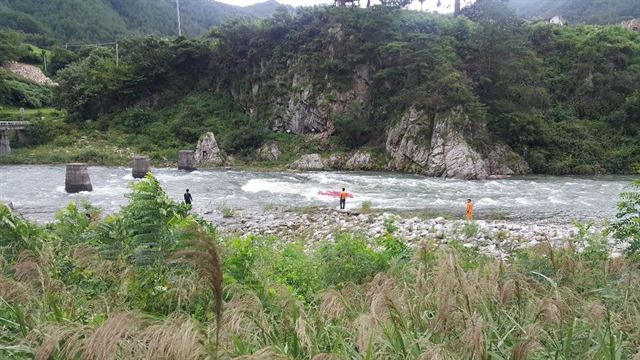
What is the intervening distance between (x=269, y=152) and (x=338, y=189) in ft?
57.5

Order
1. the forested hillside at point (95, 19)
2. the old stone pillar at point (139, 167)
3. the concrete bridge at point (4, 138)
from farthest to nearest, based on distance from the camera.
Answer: the forested hillside at point (95, 19) → the concrete bridge at point (4, 138) → the old stone pillar at point (139, 167)

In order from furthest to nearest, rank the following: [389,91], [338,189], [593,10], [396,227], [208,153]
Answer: [593,10], [389,91], [208,153], [338,189], [396,227]

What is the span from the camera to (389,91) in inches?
1700

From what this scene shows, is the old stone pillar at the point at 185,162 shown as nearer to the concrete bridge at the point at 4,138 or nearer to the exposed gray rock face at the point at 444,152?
the exposed gray rock face at the point at 444,152

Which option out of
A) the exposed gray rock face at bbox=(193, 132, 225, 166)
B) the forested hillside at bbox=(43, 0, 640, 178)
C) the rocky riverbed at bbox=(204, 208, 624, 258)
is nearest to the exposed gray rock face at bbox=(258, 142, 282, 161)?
the forested hillside at bbox=(43, 0, 640, 178)

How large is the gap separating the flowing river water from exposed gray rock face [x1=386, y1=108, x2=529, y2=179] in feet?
7.41

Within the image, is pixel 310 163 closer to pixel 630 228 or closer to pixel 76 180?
pixel 76 180

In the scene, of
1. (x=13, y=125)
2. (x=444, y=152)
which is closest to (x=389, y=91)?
(x=444, y=152)

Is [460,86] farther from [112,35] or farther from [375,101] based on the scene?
[112,35]

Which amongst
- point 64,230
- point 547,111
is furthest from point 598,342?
point 547,111

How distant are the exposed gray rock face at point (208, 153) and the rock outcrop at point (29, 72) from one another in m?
44.5

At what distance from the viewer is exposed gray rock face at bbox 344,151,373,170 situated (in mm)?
39094

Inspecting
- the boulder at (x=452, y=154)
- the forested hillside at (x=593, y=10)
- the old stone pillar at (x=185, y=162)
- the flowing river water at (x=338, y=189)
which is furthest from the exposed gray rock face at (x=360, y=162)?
the forested hillside at (x=593, y=10)

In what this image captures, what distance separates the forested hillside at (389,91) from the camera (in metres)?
37.2
